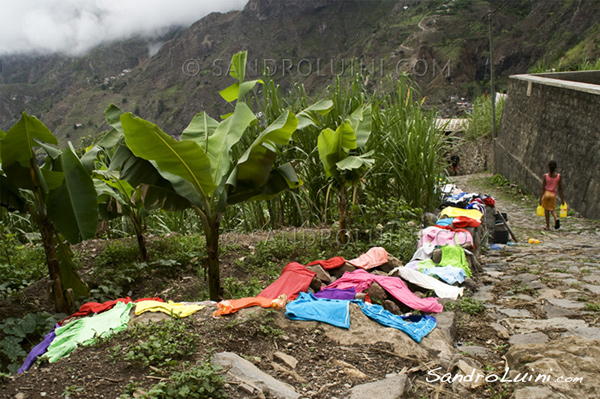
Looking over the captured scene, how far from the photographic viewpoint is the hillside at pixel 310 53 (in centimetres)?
4041

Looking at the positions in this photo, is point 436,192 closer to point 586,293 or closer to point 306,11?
point 586,293

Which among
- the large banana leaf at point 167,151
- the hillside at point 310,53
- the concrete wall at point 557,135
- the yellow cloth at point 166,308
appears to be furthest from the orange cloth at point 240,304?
the hillside at point 310,53

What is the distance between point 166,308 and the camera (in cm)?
345

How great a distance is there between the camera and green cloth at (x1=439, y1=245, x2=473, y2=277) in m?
5.38

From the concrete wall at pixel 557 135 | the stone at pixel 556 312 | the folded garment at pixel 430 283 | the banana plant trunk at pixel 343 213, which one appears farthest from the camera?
the concrete wall at pixel 557 135

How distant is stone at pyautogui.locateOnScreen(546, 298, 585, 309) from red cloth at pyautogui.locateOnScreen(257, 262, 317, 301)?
2241mm

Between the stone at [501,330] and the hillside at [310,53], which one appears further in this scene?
the hillside at [310,53]

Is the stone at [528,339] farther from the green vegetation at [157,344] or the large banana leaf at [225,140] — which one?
the large banana leaf at [225,140]

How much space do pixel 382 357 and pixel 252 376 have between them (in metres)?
1.00

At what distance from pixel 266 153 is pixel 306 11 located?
7153 centimetres

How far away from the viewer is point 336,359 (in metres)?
3.06

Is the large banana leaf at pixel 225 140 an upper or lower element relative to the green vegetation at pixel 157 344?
upper

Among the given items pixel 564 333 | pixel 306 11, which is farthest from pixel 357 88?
pixel 306 11

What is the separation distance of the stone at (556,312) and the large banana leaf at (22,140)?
4.58 metres
